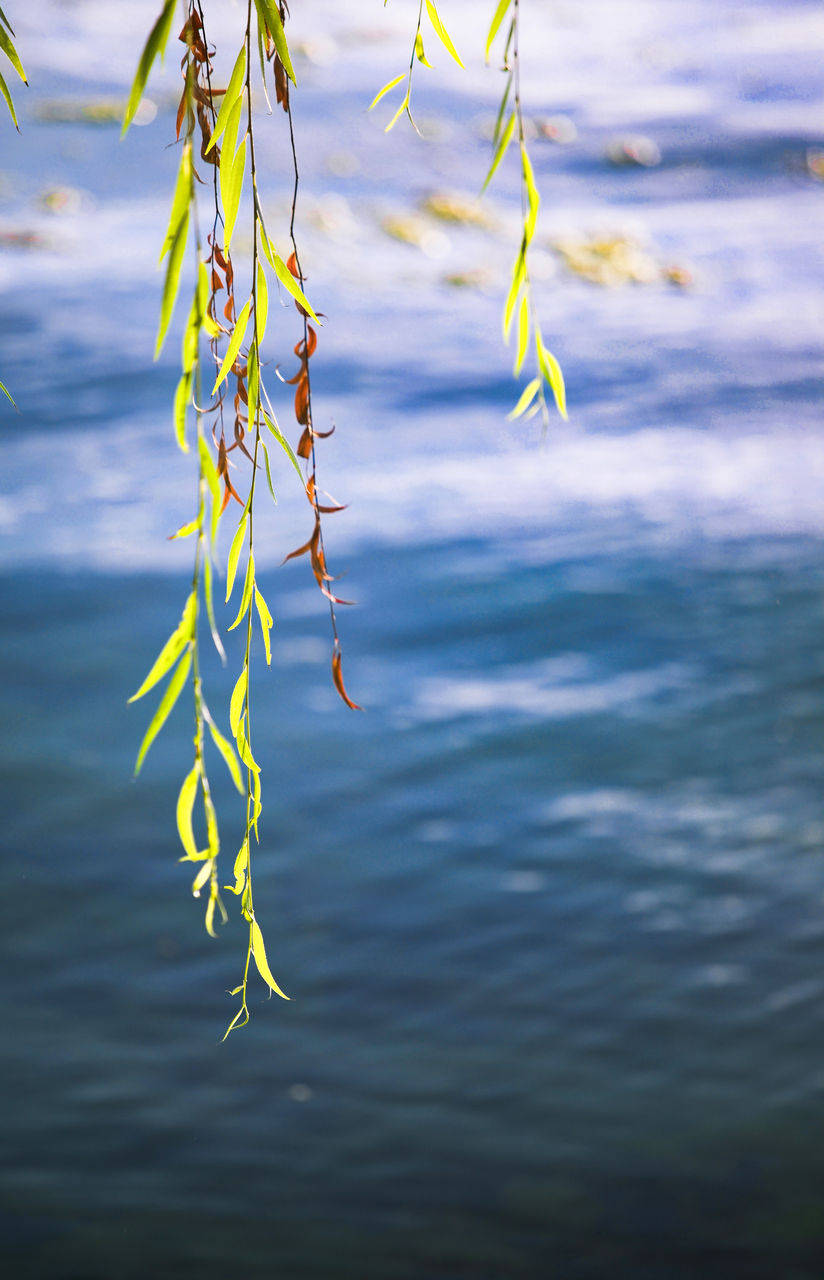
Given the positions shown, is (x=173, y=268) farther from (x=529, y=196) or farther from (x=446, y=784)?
(x=446, y=784)

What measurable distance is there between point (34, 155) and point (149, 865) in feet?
14.1

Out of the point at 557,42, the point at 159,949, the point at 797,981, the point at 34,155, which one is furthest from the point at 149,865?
the point at 557,42

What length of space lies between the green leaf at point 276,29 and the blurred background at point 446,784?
1359 millimetres

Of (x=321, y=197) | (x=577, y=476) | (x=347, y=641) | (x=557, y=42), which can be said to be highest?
(x=557, y=42)

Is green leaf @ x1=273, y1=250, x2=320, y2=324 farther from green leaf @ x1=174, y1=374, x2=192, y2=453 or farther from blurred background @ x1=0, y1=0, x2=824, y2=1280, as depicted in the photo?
blurred background @ x1=0, y1=0, x2=824, y2=1280

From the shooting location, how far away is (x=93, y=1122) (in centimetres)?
168

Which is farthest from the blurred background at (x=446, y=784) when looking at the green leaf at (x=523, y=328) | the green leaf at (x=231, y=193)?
the green leaf at (x=231, y=193)

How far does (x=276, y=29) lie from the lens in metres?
0.62

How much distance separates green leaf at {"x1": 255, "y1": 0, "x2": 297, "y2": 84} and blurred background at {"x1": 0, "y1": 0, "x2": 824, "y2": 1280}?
1.36m

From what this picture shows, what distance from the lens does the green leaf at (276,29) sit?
0.61m

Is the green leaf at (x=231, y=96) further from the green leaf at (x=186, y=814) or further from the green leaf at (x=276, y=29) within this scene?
the green leaf at (x=186, y=814)

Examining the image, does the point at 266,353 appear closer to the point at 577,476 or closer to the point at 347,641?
the point at 577,476

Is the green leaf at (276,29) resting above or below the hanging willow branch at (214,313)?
above

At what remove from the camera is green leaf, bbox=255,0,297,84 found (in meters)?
0.61
